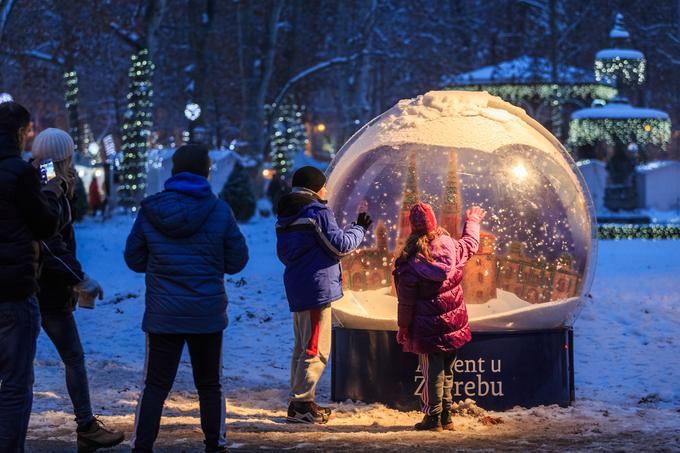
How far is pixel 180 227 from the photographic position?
610 cm

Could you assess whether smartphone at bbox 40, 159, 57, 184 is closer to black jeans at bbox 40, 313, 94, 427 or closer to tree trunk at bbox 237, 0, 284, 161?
black jeans at bbox 40, 313, 94, 427

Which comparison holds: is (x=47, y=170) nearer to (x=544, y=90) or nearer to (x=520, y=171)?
(x=520, y=171)

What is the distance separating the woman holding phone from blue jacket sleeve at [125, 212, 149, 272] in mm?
417

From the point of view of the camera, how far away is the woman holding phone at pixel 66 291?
6559 mm

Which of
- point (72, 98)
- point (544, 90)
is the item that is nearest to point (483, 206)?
point (544, 90)

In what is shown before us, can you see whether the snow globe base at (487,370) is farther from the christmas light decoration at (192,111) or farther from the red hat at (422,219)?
the christmas light decoration at (192,111)

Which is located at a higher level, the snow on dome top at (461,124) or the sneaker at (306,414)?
the snow on dome top at (461,124)

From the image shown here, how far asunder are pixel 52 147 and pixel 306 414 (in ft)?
8.42

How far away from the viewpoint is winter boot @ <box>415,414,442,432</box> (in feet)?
25.0

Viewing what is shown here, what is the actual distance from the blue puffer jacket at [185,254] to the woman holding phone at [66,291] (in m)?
0.51

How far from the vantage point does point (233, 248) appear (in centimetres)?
622

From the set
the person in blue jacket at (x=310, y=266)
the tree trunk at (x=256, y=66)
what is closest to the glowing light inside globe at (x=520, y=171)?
the person in blue jacket at (x=310, y=266)

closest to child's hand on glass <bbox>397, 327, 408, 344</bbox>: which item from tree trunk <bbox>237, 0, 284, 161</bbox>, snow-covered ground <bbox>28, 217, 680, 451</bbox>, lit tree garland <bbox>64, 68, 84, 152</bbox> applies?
snow-covered ground <bbox>28, 217, 680, 451</bbox>

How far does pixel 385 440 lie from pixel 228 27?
3837 cm
